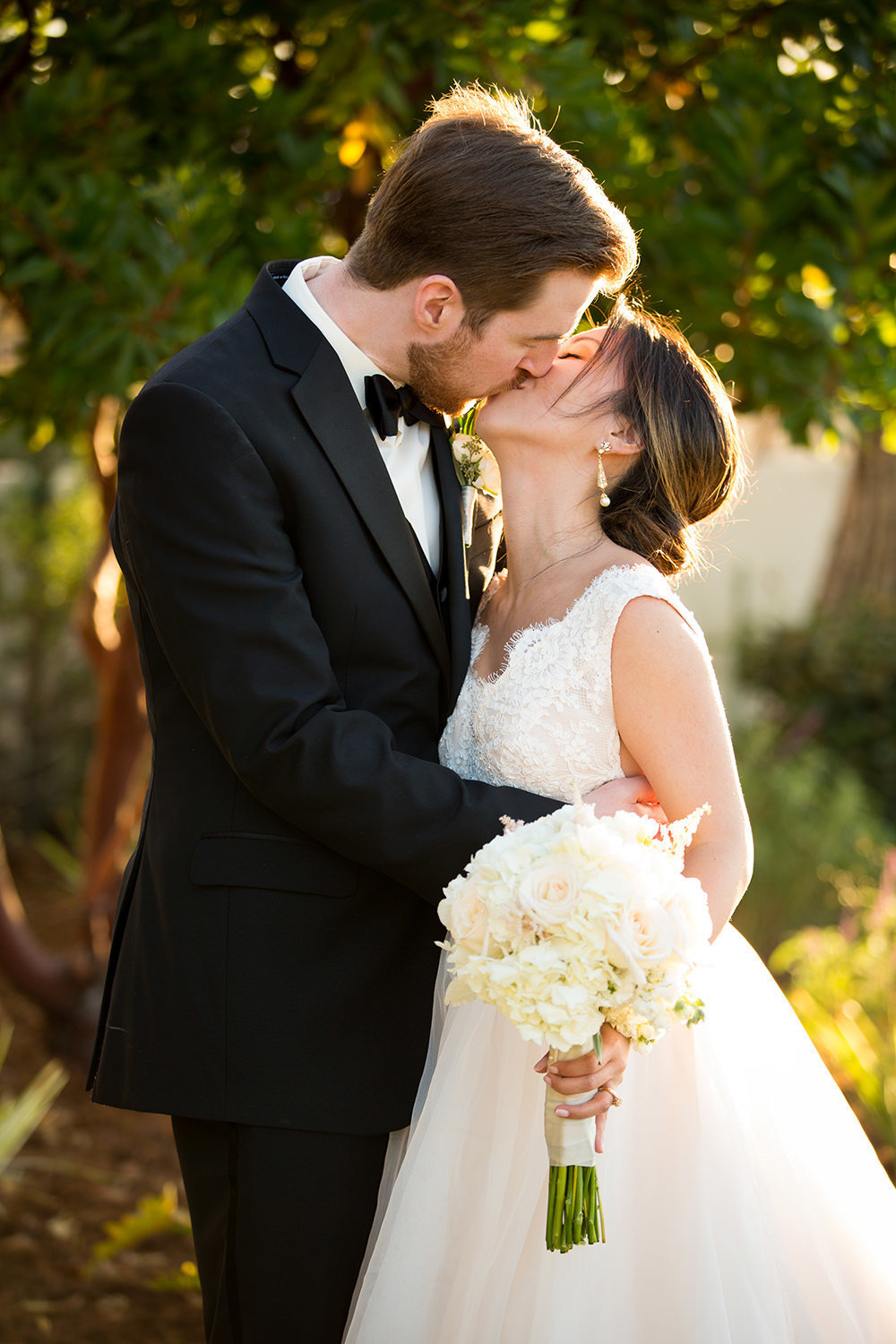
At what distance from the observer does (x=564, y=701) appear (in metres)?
2.07

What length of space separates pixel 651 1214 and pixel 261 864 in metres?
0.86

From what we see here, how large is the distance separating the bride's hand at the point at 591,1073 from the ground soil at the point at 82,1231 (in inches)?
75.6

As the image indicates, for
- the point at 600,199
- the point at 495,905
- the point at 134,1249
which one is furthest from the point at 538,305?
the point at 134,1249

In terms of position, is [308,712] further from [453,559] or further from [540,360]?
[540,360]

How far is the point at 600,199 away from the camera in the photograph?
2.10 m

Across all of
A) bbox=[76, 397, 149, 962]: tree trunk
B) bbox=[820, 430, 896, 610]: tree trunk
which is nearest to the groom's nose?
bbox=[76, 397, 149, 962]: tree trunk

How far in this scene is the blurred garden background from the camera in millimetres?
2564

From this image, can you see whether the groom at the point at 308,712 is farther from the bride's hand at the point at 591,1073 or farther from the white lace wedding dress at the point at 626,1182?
the bride's hand at the point at 591,1073

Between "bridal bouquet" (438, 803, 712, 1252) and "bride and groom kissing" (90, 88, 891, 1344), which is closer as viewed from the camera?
"bridal bouquet" (438, 803, 712, 1252)

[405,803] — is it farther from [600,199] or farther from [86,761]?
[86,761]

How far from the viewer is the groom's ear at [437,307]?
2086 millimetres

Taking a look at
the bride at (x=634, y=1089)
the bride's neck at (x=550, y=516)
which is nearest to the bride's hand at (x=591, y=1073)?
the bride at (x=634, y=1089)

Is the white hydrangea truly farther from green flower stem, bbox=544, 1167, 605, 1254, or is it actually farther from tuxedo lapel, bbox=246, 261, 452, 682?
tuxedo lapel, bbox=246, 261, 452, 682

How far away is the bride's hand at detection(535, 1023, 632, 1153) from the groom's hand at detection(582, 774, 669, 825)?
40 cm
